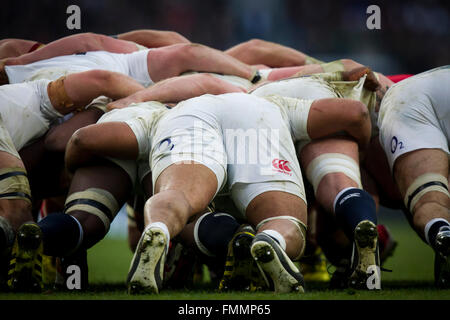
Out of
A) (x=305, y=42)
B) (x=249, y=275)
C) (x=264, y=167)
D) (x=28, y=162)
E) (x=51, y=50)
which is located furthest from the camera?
(x=305, y=42)

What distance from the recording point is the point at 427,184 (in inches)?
111

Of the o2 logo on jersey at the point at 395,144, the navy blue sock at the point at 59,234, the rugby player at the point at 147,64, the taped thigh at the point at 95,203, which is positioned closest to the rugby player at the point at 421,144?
the o2 logo on jersey at the point at 395,144

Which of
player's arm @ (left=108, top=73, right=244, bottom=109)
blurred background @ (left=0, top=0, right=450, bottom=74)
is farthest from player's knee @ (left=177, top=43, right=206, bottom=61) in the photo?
blurred background @ (left=0, top=0, right=450, bottom=74)

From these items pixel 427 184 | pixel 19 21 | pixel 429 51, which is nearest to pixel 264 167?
pixel 427 184

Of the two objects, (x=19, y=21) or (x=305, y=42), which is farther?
(x=305, y=42)

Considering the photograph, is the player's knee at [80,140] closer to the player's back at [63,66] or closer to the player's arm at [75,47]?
the player's back at [63,66]

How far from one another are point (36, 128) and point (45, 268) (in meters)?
0.82

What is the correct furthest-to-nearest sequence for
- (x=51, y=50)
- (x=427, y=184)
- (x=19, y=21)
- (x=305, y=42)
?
(x=305, y=42)
(x=19, y=21)
(x=51, y=50)
(x=427, y=184)

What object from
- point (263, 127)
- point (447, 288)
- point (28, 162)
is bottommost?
point (447, 288)

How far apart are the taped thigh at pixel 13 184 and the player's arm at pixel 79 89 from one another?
0.56 m

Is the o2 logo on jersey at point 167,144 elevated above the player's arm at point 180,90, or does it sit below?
below

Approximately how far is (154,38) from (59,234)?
86.1 inches

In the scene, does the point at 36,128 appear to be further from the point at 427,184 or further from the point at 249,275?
the point at 427,184

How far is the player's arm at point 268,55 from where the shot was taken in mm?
4348
